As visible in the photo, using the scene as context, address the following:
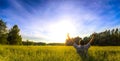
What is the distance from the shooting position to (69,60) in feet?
22.5

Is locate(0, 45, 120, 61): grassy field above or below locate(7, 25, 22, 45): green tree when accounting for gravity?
below

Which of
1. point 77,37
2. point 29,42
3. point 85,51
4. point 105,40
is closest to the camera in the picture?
point 85,51

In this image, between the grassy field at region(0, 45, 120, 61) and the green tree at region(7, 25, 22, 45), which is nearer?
the grassy field at region(0, 45, 120, 61)

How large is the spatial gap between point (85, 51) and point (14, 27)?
158 feet

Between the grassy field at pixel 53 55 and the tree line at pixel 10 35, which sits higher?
the tree line at pixel 10 35

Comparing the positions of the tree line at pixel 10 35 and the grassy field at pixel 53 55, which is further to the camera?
the tree line at pixel 10 35

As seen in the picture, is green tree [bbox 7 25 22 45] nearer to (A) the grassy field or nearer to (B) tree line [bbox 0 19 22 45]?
(B) tree line [bbox 0 19 22 45]

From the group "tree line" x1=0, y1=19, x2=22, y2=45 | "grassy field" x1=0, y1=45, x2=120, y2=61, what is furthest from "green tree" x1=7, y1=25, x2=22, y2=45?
"grassy field" x1=0, y1=45, x2=120, y2=61

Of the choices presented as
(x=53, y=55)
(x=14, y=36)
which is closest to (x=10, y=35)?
(x=14, y=36)

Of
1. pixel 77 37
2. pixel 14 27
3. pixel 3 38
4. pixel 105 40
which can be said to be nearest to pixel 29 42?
pixel 14 27

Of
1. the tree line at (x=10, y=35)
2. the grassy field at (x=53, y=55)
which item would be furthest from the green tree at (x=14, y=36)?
the grassy field at (x=53, y=55)

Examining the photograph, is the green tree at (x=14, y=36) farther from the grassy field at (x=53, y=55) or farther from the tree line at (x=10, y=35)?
the grassy field at (x=53, y=55)

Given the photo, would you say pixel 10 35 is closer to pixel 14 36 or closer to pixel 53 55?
pixel 14 36

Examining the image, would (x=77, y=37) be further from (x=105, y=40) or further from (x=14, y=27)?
(x=14, y=27)
